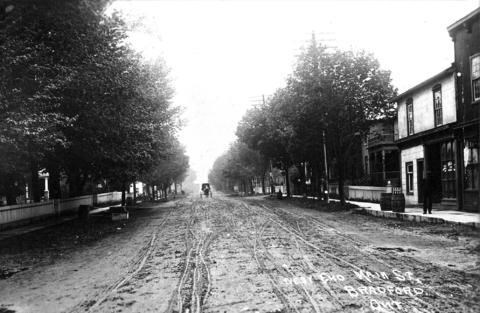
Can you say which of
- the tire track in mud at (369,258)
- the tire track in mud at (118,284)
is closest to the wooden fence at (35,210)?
the tire track in mud at (118,284)

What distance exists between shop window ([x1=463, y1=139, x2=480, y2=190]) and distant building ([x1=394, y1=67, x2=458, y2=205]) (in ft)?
2.63

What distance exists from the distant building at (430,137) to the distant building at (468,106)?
0.58 metres

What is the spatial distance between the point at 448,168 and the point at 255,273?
16.7 meters

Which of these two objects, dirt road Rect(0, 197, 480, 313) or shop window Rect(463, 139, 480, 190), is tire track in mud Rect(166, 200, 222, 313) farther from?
shop window Rect(463, 139, 480, 190)

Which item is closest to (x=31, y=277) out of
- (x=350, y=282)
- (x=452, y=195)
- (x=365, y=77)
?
(x=350, y=282)

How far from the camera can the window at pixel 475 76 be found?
1905 cm

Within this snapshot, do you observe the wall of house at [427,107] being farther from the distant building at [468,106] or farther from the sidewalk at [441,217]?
the sidewalk at [441,217]

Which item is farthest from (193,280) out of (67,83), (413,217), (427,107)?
(427,107)

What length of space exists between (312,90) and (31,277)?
19937 millimetres

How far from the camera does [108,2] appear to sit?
9.42 m

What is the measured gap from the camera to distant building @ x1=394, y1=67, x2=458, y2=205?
70.7ft

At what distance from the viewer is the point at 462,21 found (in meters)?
19.5

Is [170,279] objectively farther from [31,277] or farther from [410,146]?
[410,146]

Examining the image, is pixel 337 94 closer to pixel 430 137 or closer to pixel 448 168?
pixel 430 137
